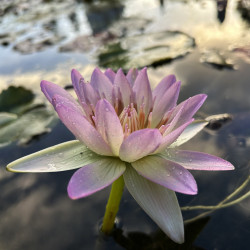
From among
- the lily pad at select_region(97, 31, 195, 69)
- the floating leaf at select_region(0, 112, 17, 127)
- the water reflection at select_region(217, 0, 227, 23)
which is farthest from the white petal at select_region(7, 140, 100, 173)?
the water reflection at select_region(217, 0, 227, 23)

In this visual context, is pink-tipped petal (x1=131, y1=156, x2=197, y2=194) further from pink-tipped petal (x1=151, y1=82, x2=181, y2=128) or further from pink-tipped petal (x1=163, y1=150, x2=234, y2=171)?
pink-tipped petal (x1=151, y1=82, x2=181, y2=128)

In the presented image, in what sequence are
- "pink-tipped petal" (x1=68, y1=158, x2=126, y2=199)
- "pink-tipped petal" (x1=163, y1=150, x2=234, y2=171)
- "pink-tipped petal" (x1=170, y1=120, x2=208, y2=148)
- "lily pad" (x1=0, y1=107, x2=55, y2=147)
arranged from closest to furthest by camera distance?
"pink-tipped petal" (x1=68, y1=158, x2=126, y2=199), "pink-tipped petal" (x1=163, y1=150, x2=234, y2=171), "pink-tipped petal" (x1=170, y1=120, x2=208, y2=148), "lily pad" (x1=0, y1=107, x2=55, y2=147)

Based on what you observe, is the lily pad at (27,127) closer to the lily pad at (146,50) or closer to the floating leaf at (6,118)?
the floating leaf at (6,118)

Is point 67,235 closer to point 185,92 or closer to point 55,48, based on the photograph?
point 185,92

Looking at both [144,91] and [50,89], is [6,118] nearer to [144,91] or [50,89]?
[50,89]

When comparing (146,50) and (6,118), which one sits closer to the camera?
(6,118)

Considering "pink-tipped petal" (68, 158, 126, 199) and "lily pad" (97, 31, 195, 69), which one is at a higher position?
"pink-tipped petal" (68, 158, 126, 199)

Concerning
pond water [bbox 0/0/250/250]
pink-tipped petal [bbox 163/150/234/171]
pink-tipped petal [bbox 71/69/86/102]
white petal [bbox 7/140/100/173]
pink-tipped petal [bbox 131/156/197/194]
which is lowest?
pond water [bbox 0/0/250/250]

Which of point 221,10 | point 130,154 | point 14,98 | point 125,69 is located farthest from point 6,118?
point 221,10
